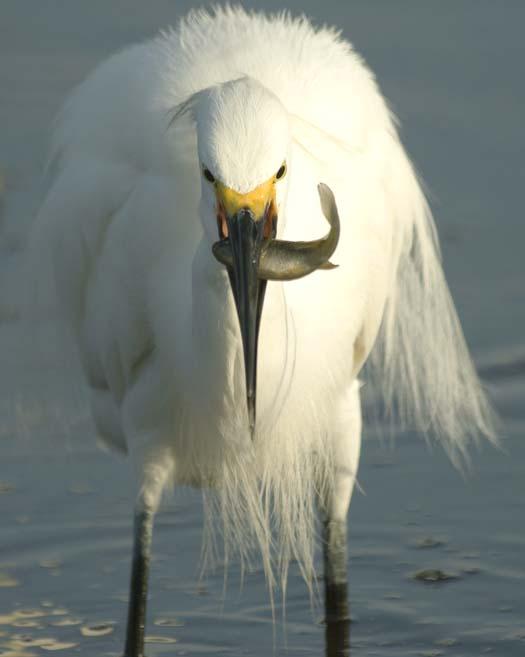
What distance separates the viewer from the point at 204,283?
13.8 ft

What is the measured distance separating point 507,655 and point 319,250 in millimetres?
1581

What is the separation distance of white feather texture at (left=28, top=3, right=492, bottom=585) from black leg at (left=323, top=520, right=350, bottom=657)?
0.26 feet

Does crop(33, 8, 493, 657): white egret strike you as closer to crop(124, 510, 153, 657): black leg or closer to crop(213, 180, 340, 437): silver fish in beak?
crop(124, 510, 153, 657): black leg

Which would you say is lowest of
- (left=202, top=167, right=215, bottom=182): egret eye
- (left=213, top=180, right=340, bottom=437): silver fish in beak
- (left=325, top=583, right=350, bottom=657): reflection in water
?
(left=325, top=583, right=350, bottom=657): reflection in water

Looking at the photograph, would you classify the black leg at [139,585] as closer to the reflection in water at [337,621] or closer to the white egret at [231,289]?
the white egret at [231,289]

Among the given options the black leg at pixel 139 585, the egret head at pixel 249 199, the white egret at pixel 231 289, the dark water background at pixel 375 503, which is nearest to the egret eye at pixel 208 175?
the egret head at pixel 249 199

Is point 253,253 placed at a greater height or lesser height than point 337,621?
greater

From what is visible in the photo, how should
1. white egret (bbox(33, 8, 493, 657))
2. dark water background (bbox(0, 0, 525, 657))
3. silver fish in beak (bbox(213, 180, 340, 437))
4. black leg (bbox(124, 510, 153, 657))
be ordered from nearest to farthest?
silver fish in beak (bbox(213, 180, 340, 437))
white egret (bbox(33, 8, 493, 657))
black leg (bbox(124, 510, 153, 657))
dark water background (bbox(0, 0, 525, 657))

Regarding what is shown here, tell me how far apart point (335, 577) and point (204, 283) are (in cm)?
154

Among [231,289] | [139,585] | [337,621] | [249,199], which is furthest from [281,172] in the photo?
[337,621]

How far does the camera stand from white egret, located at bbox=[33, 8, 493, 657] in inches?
182

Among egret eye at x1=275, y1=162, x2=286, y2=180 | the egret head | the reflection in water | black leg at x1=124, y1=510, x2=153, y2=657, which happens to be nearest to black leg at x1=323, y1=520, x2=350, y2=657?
the reflection in water

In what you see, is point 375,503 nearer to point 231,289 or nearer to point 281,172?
point 231,289

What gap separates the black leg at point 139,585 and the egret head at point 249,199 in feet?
3.90
